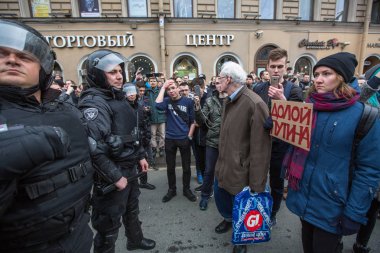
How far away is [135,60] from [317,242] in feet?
34.9

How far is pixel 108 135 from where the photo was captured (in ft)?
5.87

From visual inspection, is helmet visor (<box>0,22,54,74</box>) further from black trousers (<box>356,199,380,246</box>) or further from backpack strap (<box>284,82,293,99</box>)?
black trousers (<box>356,199,380,246</box>)

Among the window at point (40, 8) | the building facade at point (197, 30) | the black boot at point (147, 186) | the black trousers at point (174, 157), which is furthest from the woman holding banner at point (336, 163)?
the window at point (40, 8)

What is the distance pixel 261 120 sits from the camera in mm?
2055

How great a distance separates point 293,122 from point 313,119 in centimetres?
15

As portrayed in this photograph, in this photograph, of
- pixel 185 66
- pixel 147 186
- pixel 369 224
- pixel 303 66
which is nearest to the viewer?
pixel 369 224

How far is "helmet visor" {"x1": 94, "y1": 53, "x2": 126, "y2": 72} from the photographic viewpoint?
1.89m

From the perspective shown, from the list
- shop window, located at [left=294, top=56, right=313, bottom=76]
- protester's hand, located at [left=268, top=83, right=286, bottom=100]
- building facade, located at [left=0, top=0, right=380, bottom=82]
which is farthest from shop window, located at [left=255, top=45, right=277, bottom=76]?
protester's hand, located at [left=268, top=83, right=286, bottom=100]

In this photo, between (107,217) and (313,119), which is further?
(107,217)

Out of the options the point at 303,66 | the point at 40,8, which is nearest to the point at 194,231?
the point at 40,8

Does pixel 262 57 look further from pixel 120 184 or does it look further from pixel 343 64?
pixel 120 184

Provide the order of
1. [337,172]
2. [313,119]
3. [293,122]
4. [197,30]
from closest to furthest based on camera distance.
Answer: [337,172] → [313,119] → [293,122] → [197,30]

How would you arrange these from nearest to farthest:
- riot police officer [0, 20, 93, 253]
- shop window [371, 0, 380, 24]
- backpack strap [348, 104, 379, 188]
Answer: riot police officer [0, 20, 93, 253] → backpack strap [348, 104, 379, 188] → shop window [371, 0, 380, 24]

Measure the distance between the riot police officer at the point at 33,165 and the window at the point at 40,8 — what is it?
1125cm
